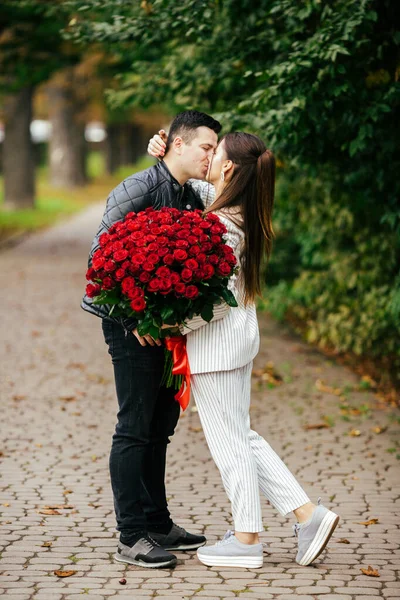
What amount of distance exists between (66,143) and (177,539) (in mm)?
33512

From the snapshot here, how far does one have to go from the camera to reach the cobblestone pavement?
4.47 m

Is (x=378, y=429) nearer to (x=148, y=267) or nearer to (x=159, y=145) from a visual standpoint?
(x=159, y=145)

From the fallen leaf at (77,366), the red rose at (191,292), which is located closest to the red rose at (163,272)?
the red rose at (191,292)

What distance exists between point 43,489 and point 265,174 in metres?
2.56

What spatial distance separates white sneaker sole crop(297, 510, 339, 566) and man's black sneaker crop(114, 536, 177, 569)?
2.09 ft

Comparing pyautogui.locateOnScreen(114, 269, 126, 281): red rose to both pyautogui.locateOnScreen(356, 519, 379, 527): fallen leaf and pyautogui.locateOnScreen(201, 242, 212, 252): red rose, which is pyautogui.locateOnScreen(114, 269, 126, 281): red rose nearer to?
pyautogui.locateOnScreen(201, 242, 212, 252): red rose

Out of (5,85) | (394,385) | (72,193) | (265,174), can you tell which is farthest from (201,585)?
(72,193)

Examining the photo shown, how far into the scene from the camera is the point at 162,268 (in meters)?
4.24

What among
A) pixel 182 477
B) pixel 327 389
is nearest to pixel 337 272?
pixel 327 389

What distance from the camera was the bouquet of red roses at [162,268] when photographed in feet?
13.9

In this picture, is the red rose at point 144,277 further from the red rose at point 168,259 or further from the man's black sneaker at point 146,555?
the man's black sneaker at point 146,555

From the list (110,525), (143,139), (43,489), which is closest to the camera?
(110,525)

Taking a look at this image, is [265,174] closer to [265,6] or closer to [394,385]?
[265,6]

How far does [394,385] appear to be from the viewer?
9.19m
